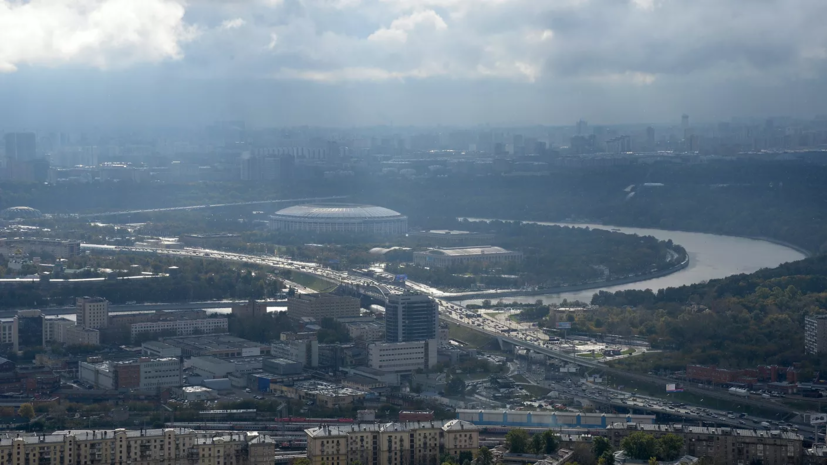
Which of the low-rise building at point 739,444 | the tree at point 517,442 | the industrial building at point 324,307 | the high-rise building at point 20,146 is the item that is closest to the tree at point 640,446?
the low-rise building at point 739,444

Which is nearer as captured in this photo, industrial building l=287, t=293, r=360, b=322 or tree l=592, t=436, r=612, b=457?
tree l=592, t=436, r=612, b=457

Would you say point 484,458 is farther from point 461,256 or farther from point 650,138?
point 650,138

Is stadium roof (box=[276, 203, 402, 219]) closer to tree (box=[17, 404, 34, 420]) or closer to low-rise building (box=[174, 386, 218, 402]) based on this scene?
low-rise building (box=[174, 386, 218, 402])

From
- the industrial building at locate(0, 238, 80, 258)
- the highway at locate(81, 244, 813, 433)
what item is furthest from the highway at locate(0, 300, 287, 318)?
the industrial building at locate(0, 238, 80, 258)

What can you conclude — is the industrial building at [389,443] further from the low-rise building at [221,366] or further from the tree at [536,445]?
the low-rise building at [221,366]

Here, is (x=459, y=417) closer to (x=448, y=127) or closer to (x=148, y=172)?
(x=148, y=172)

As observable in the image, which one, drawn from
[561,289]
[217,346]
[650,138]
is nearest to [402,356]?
[217,346]
